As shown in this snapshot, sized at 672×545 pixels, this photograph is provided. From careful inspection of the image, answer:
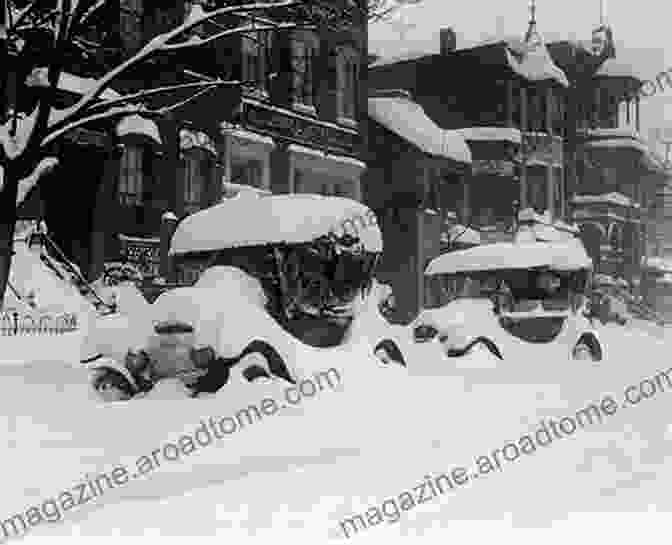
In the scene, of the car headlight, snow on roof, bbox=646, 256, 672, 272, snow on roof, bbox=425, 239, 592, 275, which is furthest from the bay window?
snow on roof, bbox=646, 256, 672, 272

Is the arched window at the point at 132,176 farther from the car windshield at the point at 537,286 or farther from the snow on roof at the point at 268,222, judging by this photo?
the snow on roof at the point at 268,222

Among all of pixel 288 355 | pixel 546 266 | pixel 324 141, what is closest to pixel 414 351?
pixel 546 266

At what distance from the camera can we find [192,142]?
70.1 ft

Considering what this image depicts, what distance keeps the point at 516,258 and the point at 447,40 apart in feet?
65.2

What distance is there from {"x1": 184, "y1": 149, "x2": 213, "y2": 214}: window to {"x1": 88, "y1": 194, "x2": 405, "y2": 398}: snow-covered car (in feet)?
30.6

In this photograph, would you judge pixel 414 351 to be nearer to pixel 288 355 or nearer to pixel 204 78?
pixel 288 355

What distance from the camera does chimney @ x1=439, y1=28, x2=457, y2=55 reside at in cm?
3669

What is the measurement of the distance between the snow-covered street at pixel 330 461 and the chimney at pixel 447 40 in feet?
87.0

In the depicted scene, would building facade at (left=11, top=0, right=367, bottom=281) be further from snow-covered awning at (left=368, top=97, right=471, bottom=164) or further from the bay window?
snow-covered awning at (left=368, top=97, right=471, bottom=164)

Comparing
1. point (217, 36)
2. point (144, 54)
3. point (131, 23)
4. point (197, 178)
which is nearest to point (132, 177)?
point (197, 178)

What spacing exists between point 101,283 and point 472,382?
320 inches

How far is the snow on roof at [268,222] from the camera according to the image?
1166 centimetres

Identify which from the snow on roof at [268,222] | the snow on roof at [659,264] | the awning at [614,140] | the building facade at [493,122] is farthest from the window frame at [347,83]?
the snow on roof at [659,264]

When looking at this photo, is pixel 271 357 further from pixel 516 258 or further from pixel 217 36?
pixel 516 258
